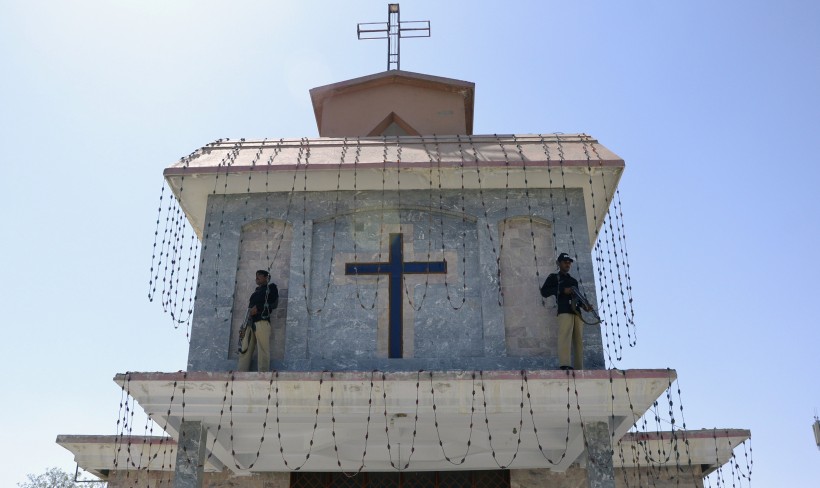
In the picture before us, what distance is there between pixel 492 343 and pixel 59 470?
31.9 m

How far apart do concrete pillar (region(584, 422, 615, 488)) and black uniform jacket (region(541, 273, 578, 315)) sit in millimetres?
1617

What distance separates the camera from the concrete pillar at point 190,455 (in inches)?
380

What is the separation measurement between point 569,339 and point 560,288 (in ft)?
2.47

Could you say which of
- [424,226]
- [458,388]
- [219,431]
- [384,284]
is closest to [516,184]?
[424,226]

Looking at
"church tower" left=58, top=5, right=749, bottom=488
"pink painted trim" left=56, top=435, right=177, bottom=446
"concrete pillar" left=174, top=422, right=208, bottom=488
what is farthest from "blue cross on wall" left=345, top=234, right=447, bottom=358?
"pink painted trim" left=56, top=435, right=177, bottom=446

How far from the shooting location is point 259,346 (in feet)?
34.5

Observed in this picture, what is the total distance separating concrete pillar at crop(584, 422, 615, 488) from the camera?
9570 millimetres

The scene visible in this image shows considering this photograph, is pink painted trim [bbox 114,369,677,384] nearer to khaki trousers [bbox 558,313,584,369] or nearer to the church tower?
the church tower

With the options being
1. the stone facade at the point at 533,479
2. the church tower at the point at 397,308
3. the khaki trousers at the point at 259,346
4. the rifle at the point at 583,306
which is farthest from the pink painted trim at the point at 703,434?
the khaki trousers at the point at 259,346

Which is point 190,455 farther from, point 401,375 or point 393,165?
point 393,165

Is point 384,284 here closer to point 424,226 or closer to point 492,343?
point 424,226

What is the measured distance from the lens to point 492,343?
1079 centimetres

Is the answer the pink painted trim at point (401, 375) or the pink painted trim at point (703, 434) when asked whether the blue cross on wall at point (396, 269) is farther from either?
the pink painted trim at point (703, 434)

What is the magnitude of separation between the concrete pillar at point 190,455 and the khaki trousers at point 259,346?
105 centimetres
